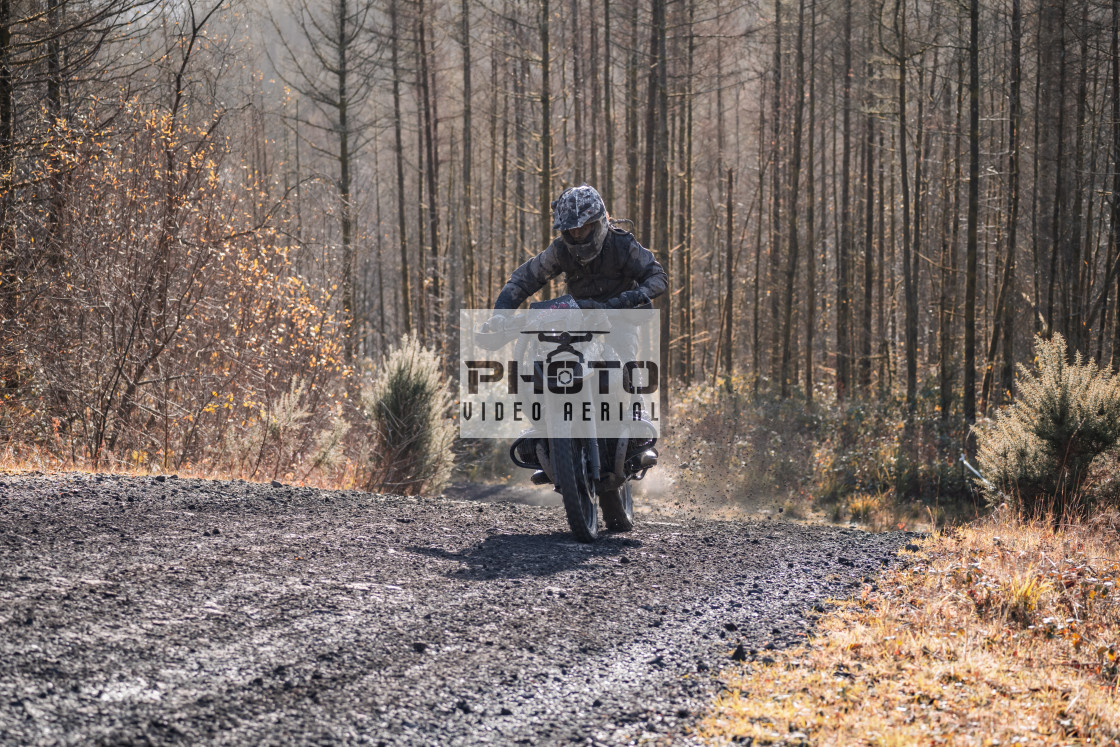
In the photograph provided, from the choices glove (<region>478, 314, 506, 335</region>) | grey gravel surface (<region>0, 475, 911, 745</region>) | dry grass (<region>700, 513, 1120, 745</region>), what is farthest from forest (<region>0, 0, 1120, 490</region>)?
dry grass (<region>700, 513, 1120, 745</region>)

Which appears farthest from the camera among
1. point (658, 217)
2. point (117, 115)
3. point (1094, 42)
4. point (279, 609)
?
point (658, 217)

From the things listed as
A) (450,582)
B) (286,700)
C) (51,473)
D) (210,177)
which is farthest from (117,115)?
(286,700)

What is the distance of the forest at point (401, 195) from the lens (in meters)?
11.1

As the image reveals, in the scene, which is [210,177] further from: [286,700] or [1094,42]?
[1094,42]

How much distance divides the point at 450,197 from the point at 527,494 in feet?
73.5

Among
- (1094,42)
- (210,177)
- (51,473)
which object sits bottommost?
(51,473)

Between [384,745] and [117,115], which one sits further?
[117,115]

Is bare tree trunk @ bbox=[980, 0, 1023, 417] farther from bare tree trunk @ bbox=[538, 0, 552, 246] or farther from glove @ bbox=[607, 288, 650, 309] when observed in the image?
glove @ bbox=[607, 288, 650, 309]

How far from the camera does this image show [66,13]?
1267cm

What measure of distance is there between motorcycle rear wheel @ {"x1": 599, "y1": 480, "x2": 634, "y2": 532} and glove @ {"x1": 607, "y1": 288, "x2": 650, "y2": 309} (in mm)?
1565

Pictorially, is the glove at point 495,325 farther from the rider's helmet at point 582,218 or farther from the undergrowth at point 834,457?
the undergrowth at point 834,457

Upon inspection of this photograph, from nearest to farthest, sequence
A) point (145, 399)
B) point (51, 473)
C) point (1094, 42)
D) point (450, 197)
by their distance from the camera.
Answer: point (51, 473)
point (145, 399)
point (1094, 42)
point (450, 197)

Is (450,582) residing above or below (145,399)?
below

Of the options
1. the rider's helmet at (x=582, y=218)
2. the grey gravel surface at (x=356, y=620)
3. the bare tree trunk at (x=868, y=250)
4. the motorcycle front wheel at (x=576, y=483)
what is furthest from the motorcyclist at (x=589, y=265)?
the bare tree trunk at (x=868, y=250)
